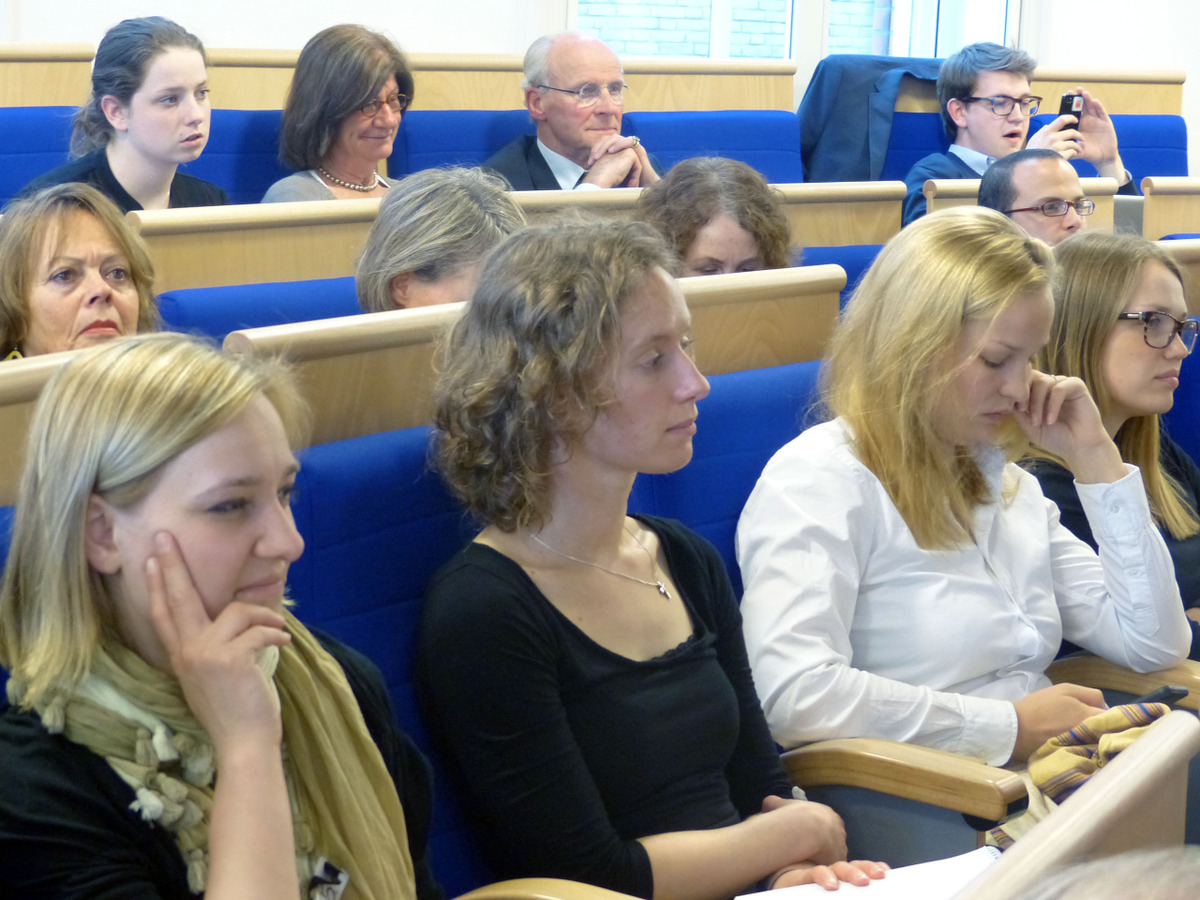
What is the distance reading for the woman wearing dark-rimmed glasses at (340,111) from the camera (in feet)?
9.18

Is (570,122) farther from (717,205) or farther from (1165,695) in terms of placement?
(1165,695)

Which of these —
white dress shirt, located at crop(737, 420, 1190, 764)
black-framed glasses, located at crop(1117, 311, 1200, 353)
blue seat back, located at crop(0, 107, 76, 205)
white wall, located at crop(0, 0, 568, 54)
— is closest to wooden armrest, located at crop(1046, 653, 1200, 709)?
white dress shirt, located at crop(737, 420, 1190, 764)

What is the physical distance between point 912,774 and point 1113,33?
16.3 ft

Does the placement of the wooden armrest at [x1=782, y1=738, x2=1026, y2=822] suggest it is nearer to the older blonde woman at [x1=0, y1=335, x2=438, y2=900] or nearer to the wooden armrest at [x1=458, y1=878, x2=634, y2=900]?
the wooden armrest at [x1=458, y1=878, x2=634, y2=900]

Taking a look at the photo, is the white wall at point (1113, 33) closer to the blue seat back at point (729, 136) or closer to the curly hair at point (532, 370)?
the blue seat back at point (729, 136)

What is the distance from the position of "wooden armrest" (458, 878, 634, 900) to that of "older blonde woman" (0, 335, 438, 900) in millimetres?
185

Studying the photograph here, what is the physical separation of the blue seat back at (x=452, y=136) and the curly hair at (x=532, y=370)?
2.00 m

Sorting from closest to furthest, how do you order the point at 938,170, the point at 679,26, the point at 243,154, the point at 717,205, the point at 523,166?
the point at 717,205
the point at 243,154
the point at 523,166
the point at 938,170
the point at 679,26

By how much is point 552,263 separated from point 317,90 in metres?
1.83

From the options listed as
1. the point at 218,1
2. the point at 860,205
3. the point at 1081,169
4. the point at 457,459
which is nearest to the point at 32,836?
the point at 457,459

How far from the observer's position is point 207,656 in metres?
0.84

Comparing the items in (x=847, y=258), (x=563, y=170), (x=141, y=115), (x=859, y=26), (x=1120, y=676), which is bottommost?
(x=1120, y=676)

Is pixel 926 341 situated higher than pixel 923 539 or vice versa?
pixel 926 341

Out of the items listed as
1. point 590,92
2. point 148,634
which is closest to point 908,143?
point 590,92
